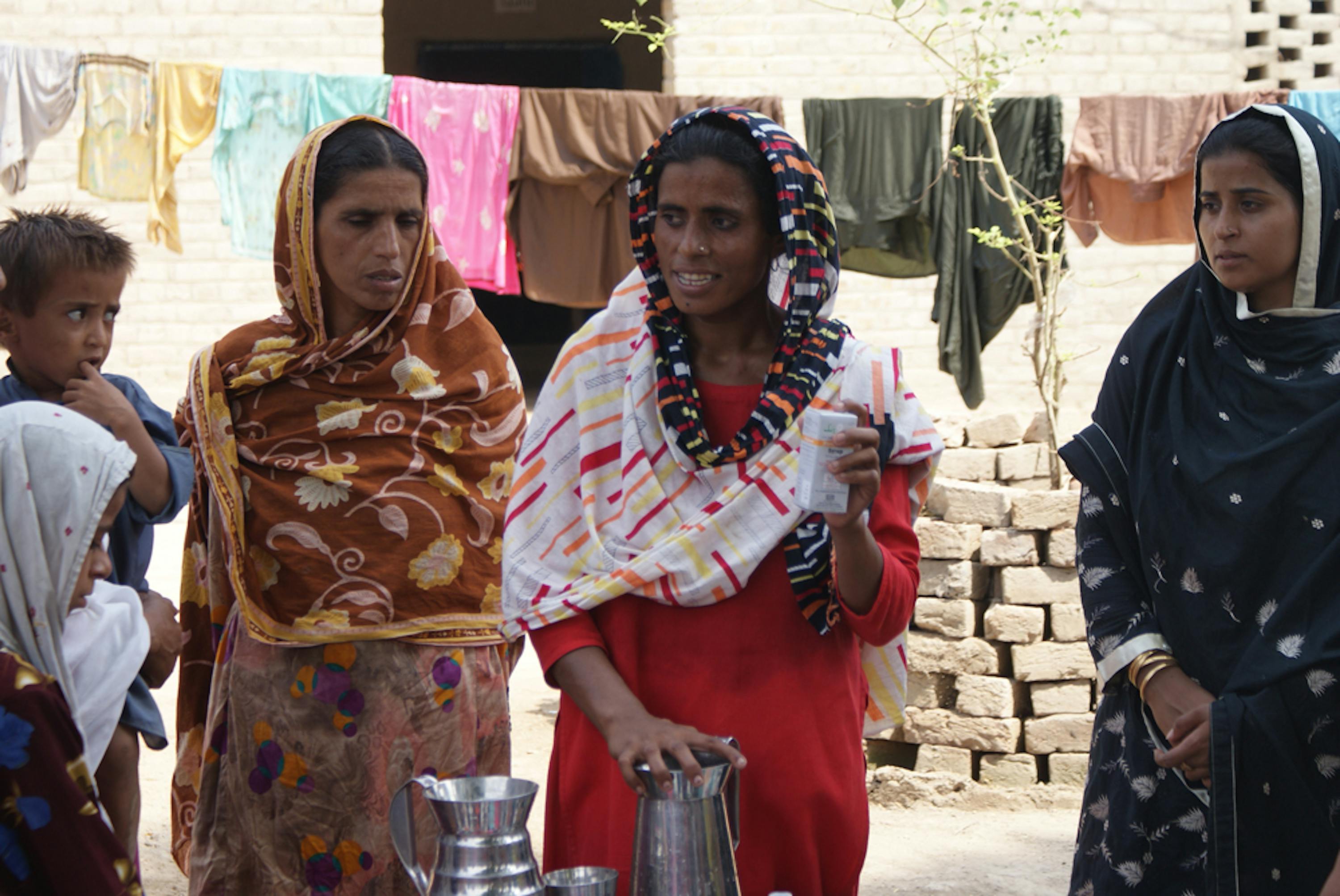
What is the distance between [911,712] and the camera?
5297 mm

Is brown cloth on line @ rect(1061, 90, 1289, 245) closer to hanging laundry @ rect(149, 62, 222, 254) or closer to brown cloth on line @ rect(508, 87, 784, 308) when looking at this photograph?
brown cloth on line @ rect(508, 87, 784, 308)

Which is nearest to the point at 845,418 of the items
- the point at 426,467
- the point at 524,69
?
the point at 426,467

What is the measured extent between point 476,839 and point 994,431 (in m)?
5.44

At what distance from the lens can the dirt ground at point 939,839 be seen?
444 centimetres

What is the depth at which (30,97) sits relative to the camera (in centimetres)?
598

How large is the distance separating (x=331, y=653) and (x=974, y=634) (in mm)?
3374

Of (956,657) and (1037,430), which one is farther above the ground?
(1037,430)

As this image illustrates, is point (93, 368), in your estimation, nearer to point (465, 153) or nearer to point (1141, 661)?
point (1141, 661)

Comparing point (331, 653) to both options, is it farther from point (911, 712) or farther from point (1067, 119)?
point (1067, 119)

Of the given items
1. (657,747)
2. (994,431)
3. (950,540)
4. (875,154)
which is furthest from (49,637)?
(875,154)

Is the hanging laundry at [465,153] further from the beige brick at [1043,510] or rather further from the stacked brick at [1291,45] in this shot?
the stacked brick at [1291,45]

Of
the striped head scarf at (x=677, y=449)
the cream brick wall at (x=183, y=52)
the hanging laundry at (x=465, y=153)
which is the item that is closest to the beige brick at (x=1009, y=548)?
the hanging laundry at (x=465, y=153)

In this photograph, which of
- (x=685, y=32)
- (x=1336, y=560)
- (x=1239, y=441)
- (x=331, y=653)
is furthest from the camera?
(x=685, y=32)

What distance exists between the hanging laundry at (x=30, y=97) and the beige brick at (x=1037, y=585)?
15.1ft
